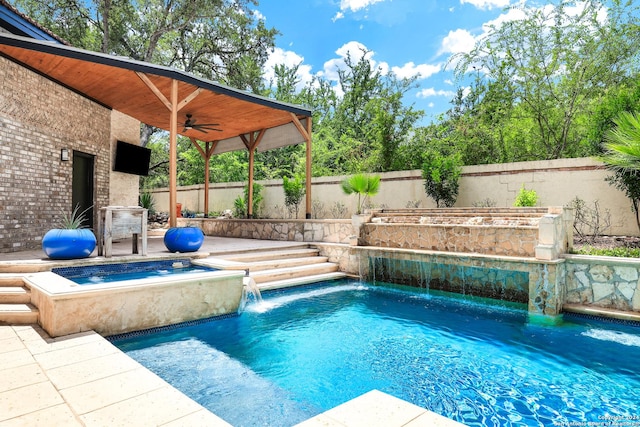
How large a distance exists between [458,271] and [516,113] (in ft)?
23.2

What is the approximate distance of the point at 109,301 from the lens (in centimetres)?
363

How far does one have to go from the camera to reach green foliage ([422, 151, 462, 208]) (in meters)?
9.06

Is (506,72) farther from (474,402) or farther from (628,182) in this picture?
(474,402)

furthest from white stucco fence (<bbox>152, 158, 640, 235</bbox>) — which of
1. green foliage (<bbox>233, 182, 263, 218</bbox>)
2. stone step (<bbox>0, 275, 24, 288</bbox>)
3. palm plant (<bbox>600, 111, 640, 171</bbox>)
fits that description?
stone step (<bbox>0, 275, 24, 288</bbox>)

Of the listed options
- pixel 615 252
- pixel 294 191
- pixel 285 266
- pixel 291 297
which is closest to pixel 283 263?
pixel 285 266

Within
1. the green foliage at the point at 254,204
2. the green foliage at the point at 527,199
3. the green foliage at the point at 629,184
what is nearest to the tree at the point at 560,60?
the green foliage at the point at 629,184

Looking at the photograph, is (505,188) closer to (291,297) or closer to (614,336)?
(614,336)

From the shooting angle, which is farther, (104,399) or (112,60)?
(112,60)

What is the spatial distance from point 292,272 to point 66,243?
3.56 metres

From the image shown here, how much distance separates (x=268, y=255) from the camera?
23.4ft

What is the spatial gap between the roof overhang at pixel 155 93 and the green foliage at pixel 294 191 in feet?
4.82

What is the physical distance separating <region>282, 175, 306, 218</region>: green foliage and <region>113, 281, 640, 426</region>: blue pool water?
7.03m

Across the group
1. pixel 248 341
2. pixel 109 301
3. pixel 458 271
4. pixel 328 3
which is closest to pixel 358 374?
pixel 248 341

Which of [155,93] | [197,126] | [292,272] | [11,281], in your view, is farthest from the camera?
[197,126]
